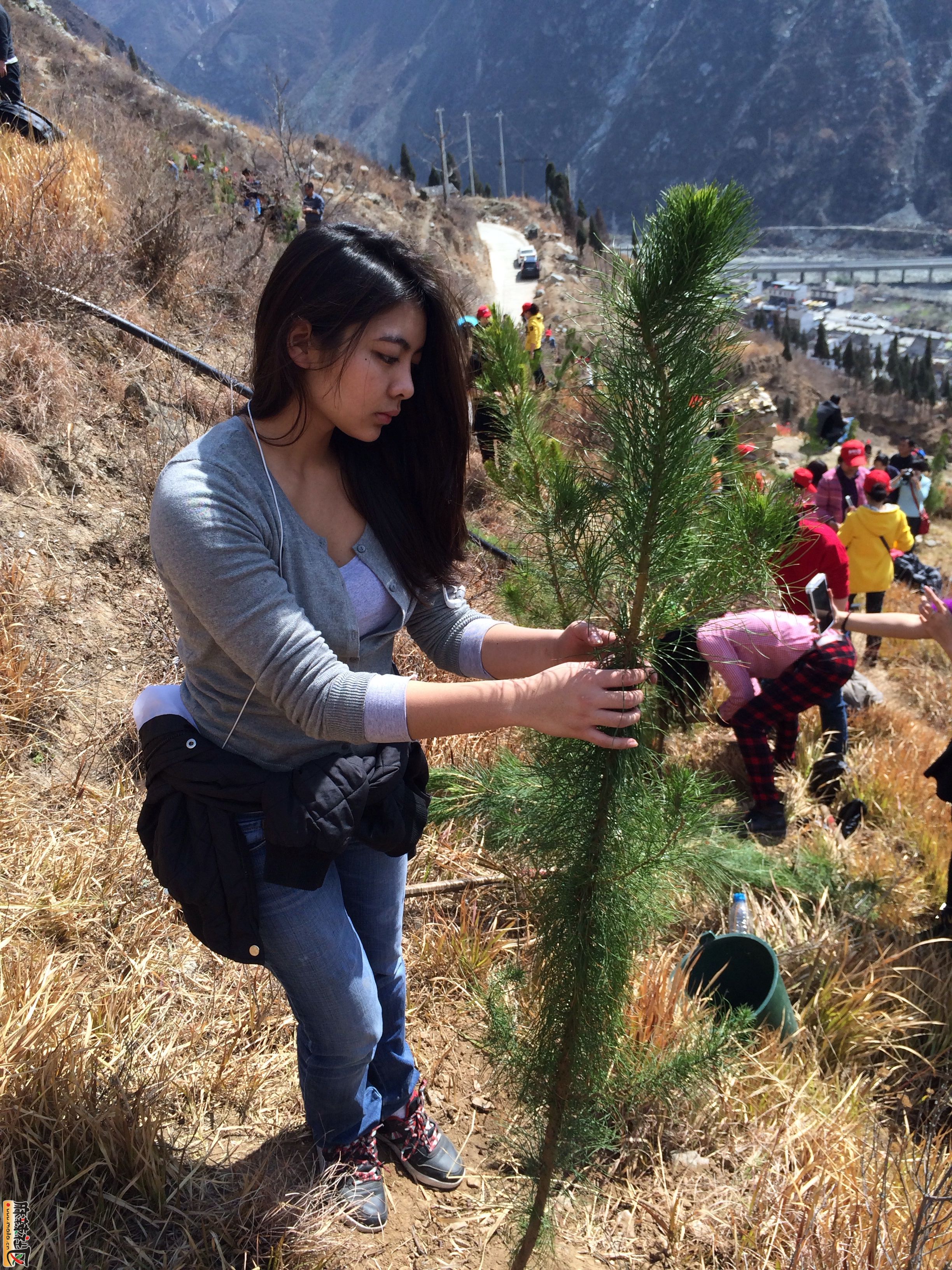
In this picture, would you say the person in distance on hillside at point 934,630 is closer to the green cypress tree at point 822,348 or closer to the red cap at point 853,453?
the red cap at point 853,453

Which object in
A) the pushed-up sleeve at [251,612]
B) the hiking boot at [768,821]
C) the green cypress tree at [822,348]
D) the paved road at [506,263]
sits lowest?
the hiking boot at [768,821]

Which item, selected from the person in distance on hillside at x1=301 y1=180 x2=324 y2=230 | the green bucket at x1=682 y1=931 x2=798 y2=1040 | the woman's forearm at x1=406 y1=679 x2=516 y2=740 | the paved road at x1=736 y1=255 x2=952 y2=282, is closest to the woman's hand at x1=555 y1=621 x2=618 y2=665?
the woman's forearm at x1=406 y1=679 x2=516 y2=740

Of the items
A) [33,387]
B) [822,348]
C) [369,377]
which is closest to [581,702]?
[369,377]

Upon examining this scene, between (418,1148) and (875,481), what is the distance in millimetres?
5743

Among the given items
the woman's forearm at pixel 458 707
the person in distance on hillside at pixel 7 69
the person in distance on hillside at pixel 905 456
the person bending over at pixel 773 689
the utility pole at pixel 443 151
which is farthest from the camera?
the utility pole at pixel 443 151

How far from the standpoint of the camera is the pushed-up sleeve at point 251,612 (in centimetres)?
127

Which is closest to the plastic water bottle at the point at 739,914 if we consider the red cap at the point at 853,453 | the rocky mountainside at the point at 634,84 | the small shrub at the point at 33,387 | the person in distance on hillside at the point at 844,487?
the small shrub at the point at 33,387

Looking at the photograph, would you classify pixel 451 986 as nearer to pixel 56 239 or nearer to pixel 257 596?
pixel 257 596

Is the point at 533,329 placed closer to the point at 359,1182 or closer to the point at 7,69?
the point at 7,69

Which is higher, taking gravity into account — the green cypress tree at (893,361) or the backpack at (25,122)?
the backpack at (25,122)

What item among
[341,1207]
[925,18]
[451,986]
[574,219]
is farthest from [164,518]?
[925,18]

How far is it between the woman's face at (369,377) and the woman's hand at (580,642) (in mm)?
494

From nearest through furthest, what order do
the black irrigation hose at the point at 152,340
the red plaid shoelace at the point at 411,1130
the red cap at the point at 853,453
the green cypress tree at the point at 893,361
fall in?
the red plaid shoelace at the point at 411,1130, the black irrigation hose at the point at 152,340, the red cap at the point at 853,453, the green cypress tree at the point at 893,361

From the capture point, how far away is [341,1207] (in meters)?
1.78
